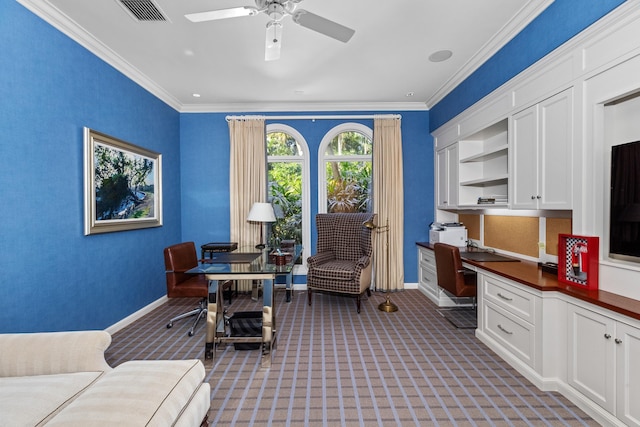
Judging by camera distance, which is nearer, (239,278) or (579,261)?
(579,261)

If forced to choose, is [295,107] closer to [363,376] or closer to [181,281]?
[181,281]

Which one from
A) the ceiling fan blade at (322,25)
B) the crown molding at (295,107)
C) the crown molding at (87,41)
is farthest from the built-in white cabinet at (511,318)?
the crown molding at (87,41)

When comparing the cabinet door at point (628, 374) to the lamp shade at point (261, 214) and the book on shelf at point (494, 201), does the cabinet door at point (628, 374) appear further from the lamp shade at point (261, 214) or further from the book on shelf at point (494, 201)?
the lamp shade at point (261, 214)

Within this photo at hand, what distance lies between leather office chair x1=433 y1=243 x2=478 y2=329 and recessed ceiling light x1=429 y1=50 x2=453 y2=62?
208 cm

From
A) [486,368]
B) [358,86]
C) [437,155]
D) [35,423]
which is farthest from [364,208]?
[35,423]

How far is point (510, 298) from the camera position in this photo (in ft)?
8.21

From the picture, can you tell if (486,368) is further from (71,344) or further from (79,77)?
(79,77)

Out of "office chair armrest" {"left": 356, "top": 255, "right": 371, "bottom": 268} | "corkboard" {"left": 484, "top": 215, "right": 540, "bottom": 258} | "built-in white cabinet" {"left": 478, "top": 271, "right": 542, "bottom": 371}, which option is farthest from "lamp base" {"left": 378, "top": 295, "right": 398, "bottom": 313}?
"corkboard" {"left": 484, "top": 215, "right": 540, "bottom": 258}

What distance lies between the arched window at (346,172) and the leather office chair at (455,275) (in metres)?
1.84

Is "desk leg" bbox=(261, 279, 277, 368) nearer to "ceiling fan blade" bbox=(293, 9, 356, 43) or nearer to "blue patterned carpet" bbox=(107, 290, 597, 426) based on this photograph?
"blue patterned carpet" bbox=(107, 290, 597, 426)

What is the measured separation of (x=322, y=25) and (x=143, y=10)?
5.18 ft

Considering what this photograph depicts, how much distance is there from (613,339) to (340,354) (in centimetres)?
189

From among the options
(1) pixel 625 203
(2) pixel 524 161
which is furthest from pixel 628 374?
(2) pixel 524 161

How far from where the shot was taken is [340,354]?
2738 millimetres
